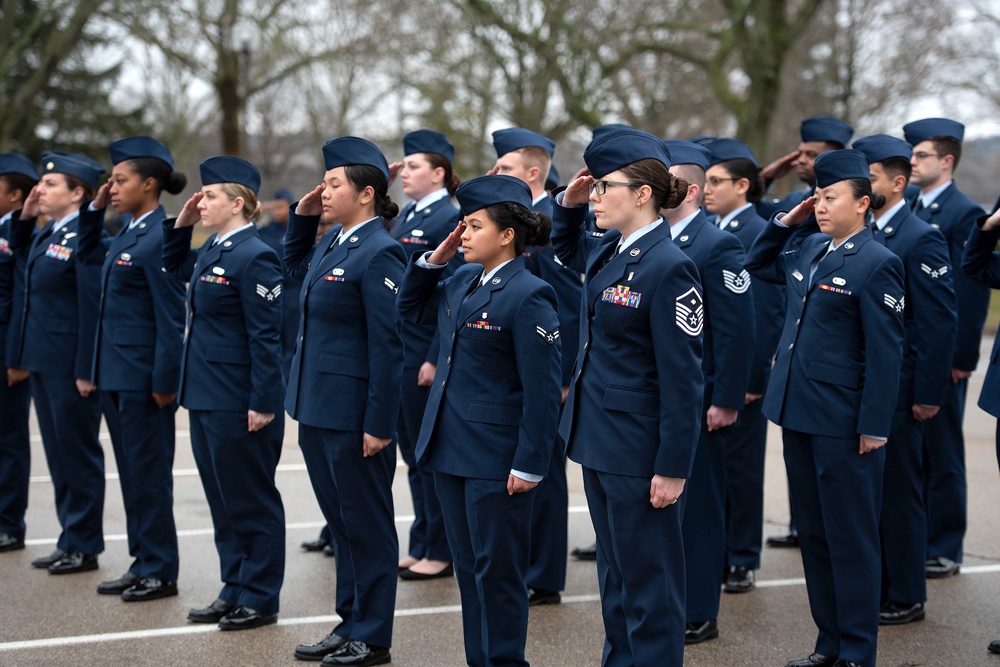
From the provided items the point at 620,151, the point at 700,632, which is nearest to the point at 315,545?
the point at 700,632

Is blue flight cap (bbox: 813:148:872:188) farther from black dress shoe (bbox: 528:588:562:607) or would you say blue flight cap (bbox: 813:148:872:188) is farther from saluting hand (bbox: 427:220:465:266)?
black dress shoe (bbox: 528:588:562:607)

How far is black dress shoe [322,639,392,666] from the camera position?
505 centimetres

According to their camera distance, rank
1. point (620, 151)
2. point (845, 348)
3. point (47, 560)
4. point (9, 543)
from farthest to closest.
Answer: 1. point (9, 543)
2. point (47, 560)
3. point (845, 348)
4. point (620, 151)

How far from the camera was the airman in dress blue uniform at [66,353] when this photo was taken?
6.68 meters

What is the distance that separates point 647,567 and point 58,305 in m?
4.25

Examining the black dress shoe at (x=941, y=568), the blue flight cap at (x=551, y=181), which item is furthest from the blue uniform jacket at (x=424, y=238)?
the black dress shoe at (x=941, y=568)

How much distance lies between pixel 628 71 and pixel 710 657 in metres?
24.5

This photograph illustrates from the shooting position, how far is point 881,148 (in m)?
5.52

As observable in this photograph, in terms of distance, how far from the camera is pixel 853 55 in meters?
31.4

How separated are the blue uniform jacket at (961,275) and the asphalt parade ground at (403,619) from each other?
48.4 inches

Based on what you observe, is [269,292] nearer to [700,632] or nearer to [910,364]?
[700,632]

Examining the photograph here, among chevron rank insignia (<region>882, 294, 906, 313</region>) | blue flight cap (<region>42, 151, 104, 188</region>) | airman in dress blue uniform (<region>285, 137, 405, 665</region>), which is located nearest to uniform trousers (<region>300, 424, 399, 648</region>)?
airman in dress blue uniform (<region>285, 137, 405, 665</region>)

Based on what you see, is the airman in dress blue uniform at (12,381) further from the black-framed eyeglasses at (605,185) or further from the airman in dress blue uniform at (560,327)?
the black-framed eyeglasses at (605,185)

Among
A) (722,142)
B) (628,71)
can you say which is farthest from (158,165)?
(628,71)
